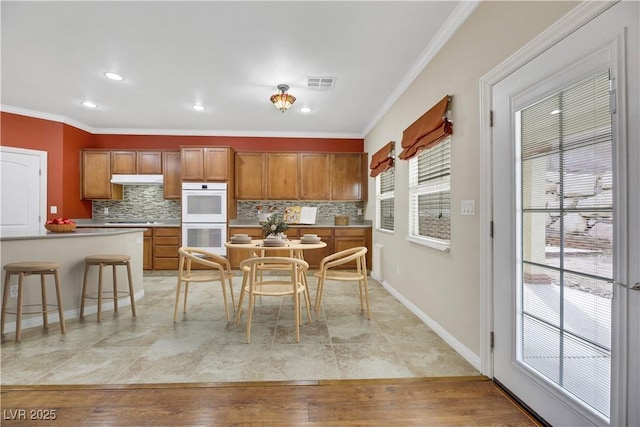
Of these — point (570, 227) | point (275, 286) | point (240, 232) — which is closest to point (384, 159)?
point (275, 286)

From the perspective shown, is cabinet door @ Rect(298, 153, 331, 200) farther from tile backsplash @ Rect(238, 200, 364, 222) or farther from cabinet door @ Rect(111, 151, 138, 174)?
cabinet door @ Rect(111, 151, 138, 174)

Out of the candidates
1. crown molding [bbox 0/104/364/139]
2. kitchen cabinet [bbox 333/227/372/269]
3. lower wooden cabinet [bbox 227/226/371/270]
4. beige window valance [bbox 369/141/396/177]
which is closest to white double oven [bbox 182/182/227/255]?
lower wooden cabinet [bbox 227/226/371/270]

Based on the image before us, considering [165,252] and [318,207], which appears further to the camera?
[318,207]

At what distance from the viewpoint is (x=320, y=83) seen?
360 centimetres

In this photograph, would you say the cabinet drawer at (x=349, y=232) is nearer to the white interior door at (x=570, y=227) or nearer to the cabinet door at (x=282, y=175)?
the cabinet door at (x=282, y=175)

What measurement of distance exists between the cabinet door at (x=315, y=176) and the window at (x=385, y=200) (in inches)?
45.0

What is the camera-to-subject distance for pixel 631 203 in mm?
1134

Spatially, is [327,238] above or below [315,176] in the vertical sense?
below

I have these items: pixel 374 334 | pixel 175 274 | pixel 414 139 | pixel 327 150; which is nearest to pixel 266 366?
pixel 374 334

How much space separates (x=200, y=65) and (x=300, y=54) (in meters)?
1.10

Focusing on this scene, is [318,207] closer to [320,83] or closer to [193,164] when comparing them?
[193,164]

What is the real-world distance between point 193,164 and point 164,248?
156 cm

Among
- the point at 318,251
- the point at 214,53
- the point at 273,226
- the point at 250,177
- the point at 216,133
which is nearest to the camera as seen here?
the point at 214,53

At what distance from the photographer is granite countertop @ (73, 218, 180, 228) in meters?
5.35
